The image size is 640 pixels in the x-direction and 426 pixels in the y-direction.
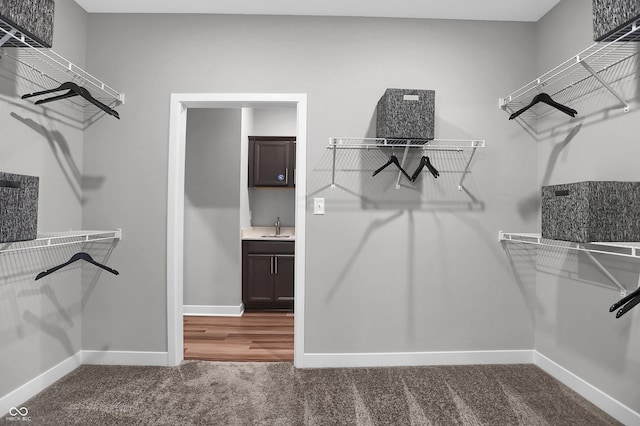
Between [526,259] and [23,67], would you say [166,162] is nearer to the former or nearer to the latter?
[23,67]

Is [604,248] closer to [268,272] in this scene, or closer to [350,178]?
[350,178]

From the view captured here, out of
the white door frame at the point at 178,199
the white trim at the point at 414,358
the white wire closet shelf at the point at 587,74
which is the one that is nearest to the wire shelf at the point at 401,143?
the white door frame at the point at 178,199

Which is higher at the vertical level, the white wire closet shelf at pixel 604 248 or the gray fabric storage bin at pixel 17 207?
the gray fabric storage bin at pixel 17 207

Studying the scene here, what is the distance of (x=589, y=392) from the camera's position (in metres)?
2.02

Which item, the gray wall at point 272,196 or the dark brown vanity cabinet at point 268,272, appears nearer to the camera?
the dark brown vanity cabinet at point 268,272

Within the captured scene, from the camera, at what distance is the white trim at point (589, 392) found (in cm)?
180

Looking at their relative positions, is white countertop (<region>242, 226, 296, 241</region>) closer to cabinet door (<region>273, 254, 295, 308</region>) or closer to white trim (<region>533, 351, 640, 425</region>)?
cabinet door (<region>273, 254, 295, 308</region>)

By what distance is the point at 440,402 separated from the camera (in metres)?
1.99

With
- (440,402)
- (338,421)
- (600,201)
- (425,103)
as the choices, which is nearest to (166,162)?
(425,103)

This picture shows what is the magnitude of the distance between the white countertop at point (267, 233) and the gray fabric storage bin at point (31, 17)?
2554mm

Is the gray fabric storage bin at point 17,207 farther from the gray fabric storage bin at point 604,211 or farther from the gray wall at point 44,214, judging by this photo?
the gray fabric storage bin at point 604,211

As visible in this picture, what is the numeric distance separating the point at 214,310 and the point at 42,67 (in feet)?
8.43

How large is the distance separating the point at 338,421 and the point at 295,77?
2164 mm

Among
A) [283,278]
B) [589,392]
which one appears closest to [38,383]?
[283,278]
